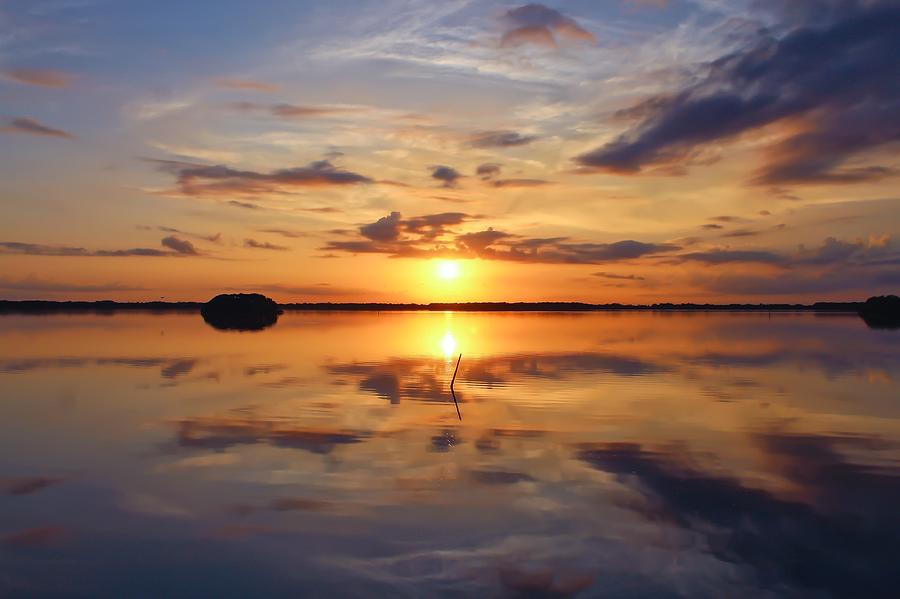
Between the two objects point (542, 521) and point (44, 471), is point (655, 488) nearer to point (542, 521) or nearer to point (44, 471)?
point (542, 521)

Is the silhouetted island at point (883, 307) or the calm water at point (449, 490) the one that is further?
the silhouetted island at point (883, 307)

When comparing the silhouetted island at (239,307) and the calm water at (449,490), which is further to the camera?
the silhouetted island at (239,307)

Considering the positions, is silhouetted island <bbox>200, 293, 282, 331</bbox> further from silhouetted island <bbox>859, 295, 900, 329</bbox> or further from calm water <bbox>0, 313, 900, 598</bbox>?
silhouetted island <bbox>859, 295, 900, 329</bbox>

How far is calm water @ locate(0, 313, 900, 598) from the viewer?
1098cm

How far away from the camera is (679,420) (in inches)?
973

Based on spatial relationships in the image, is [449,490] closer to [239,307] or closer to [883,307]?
[239,307]

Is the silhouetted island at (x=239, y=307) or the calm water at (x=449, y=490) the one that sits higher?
the silhouetted island at (x=239, y=307)

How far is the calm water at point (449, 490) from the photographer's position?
11.0 meters

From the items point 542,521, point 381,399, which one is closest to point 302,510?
point 542,521

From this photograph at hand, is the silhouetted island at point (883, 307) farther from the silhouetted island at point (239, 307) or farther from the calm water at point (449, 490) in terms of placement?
the calm water at point (449, 490)

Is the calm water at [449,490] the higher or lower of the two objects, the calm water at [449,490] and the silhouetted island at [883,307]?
the lower

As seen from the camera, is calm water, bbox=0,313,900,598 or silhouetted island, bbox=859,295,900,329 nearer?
calm water, bbox=0,313,900,598

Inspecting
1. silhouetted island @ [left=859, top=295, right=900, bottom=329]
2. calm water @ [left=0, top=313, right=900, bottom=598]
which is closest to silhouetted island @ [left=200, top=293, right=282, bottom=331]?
calm water @ [left=0, top=313, right=900, bottom=598]

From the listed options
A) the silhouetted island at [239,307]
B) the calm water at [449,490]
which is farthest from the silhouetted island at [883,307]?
the calm water at [449,490]
